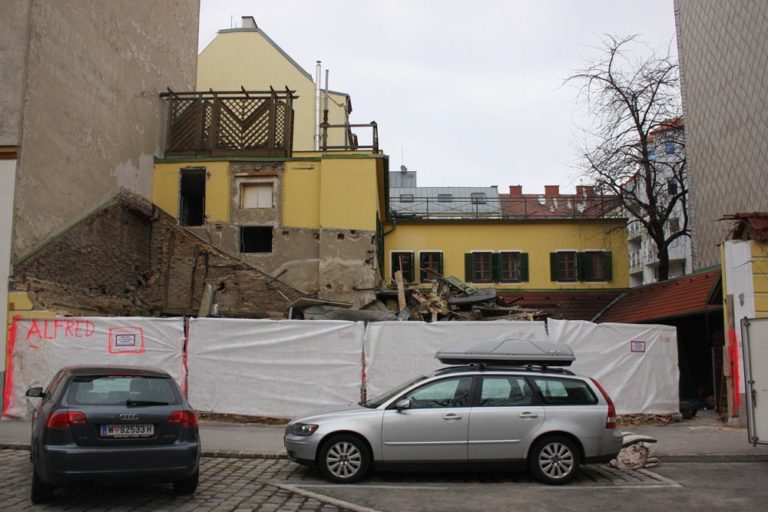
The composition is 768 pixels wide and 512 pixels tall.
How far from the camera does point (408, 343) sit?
13.6 meters

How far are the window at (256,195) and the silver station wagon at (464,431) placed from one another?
43.3 feet

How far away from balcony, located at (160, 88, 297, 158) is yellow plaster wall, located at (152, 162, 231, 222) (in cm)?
56

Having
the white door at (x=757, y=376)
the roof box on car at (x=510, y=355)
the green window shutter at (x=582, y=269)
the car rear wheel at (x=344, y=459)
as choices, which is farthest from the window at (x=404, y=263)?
the car rear wheel at (x=344, y=459)

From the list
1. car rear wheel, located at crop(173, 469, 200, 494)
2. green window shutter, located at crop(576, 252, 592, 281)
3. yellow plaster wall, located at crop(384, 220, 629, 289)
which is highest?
yellow plaster wall, located at crop(384, 220, 629, 289)

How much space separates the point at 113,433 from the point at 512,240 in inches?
1028

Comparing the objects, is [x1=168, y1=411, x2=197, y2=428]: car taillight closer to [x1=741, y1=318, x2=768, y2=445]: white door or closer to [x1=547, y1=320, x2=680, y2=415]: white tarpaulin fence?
[x1=741, y1=318, x2=768, y2=445]: white door

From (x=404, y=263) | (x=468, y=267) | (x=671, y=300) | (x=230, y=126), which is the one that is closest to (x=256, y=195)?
(x=230, y=126)

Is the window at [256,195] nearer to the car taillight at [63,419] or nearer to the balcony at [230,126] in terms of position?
the balcony at [230,126]

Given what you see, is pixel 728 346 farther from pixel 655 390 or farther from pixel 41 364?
pixel 41 364

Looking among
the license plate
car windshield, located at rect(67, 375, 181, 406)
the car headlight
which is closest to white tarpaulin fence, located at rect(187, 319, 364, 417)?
the car headlight

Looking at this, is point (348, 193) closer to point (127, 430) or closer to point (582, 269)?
point (127, 430)

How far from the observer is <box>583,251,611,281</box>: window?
99.5ft

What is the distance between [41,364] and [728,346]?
46.6ft

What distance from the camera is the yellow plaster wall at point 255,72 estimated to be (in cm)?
3541
